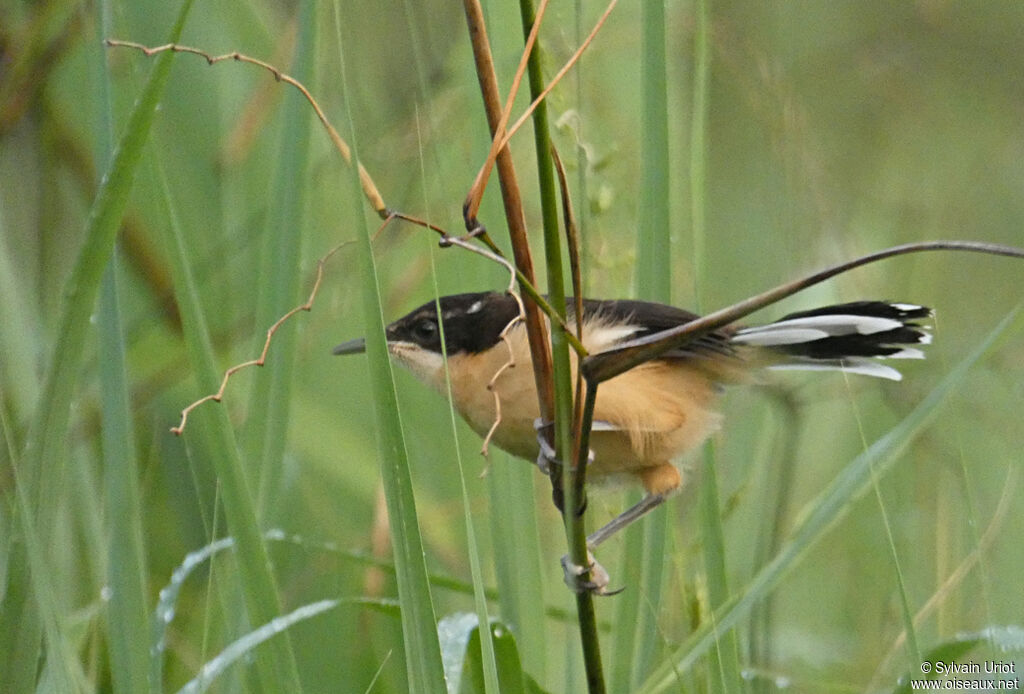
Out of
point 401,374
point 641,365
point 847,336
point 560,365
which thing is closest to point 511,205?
point 560,365

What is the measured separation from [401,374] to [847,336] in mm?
1636

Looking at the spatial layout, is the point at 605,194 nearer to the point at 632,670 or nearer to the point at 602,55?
the point at 632,670

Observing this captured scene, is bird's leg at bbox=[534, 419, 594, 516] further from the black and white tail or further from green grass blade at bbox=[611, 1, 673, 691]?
the black and white tail

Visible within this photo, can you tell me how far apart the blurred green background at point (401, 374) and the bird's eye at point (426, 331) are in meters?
0.13

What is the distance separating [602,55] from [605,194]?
1.88 metres

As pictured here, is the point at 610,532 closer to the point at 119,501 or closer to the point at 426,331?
the point at 426,331

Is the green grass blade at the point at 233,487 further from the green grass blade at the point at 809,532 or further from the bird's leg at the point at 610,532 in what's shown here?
the green grass blade at the point at 809,532

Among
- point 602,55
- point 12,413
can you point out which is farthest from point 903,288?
point 12,413

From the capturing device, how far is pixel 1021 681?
5.96 feet

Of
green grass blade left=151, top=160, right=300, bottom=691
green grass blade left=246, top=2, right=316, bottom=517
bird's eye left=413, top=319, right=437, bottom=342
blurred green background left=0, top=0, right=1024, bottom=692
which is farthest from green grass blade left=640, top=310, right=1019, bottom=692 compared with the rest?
bird's eye left=413, top=319, right=437, bottom=342

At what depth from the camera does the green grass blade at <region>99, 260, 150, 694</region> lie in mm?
1806

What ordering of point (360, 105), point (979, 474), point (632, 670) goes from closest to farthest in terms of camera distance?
1. point (632, 670)
2. point (360, 105)
3. point (979, 474)

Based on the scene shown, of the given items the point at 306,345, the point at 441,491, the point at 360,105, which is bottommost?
the point at 441,491

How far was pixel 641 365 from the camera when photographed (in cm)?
262
